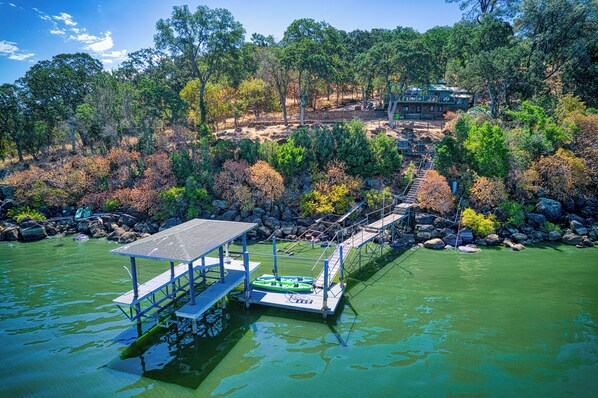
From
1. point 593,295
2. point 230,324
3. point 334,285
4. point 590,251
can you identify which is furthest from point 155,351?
point 590,251

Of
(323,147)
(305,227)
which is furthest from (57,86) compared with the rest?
(305,227)

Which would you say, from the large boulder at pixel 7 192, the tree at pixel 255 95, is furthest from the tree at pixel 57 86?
the tree at pixel 255 95

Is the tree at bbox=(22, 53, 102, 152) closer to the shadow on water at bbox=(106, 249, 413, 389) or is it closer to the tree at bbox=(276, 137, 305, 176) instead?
the tree at bbox=(276, 137, 305, 176)

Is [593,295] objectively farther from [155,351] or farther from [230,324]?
[155,351]

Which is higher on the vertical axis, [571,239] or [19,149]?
[19,149]

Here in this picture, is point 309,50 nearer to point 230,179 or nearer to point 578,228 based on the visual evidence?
point 230,179
